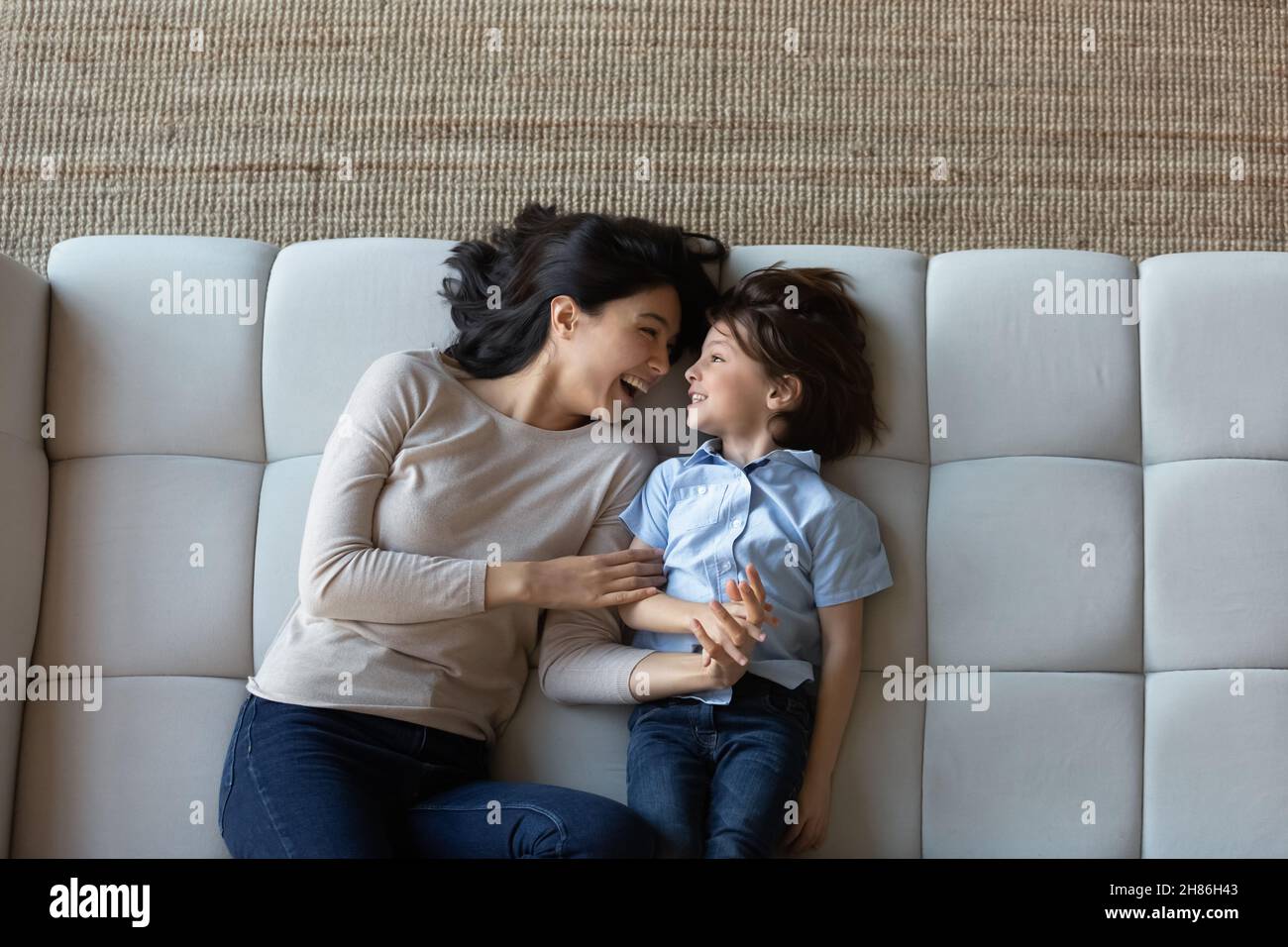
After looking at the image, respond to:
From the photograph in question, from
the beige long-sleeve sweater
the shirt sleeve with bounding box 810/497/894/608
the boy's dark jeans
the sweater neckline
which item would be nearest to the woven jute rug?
the sweater neckline

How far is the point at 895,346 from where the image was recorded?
1712 millimetres

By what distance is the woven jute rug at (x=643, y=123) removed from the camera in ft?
6.84

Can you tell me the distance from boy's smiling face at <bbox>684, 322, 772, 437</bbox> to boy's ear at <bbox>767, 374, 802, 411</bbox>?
0.03ft

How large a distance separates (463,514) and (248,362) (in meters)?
0.45

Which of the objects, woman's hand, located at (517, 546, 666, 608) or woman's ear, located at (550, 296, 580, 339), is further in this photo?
woman's ear, located at (550, 296, 580, 339)

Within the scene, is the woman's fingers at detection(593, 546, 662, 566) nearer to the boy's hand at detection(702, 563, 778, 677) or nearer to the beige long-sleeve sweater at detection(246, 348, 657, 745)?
the beige long-sleeve sweater at detection(246, 348, 657, 745)

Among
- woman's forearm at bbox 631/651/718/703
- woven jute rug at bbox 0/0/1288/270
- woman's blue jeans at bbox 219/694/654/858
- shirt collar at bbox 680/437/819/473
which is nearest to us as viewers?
woman's blue jeans at bbox 219/694/654/858

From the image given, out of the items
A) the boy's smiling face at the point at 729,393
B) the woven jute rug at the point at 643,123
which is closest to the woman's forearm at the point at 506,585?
the boy's smiling face at the point at 729,393

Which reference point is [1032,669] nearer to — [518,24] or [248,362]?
[248,362]

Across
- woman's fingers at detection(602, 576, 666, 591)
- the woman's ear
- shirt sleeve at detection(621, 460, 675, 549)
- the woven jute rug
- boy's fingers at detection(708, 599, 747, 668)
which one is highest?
the woven jute rug

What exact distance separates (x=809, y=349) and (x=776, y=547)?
29cm

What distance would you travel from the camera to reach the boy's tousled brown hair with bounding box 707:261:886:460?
1.61 meters

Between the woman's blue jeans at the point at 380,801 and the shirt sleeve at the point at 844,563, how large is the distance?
1.31 ft
